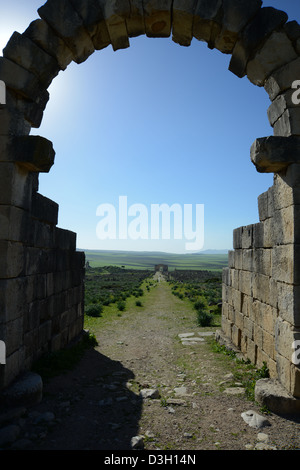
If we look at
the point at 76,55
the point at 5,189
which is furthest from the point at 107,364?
the point at 76,55

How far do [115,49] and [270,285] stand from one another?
17.6 feet

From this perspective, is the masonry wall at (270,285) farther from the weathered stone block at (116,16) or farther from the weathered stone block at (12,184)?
the weathered stone block at (12,184)

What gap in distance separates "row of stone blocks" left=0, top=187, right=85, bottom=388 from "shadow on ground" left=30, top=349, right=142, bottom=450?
2.51 feet

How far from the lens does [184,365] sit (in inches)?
307

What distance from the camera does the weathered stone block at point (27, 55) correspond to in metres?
5.29

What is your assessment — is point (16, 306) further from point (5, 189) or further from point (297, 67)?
point (297, 67)

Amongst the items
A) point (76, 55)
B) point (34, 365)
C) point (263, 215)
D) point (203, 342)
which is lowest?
point (203, 342)

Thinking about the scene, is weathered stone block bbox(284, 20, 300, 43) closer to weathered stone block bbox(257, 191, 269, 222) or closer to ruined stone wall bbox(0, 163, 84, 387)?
weathered stone block bbox(257, 191, 269, 222)

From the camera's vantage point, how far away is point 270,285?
641cm

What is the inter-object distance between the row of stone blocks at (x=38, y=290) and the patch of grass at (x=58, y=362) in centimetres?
16

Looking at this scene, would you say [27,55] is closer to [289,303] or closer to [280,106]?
[280,106]

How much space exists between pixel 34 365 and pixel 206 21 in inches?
269

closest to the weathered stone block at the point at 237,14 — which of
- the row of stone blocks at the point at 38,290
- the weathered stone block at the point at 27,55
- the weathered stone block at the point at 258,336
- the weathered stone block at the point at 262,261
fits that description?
the weathered stone block at the point at 27,55

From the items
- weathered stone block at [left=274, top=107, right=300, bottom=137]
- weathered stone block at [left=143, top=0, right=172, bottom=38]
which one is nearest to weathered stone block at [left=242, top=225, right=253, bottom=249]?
weathered stone block at [left=274, top=107, right=300, bottom=137]
